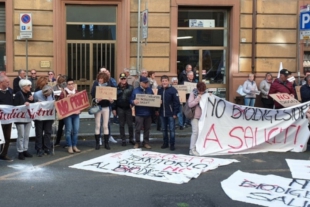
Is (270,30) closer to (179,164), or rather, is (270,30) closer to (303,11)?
(303,11)

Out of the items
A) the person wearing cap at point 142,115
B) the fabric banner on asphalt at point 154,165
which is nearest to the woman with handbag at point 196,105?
the fabric banner on asphalt at point 154,165

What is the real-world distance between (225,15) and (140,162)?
9.49m

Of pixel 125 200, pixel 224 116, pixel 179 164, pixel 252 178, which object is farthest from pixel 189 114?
pixel 125 200

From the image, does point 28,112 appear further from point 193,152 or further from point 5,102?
point 193,152

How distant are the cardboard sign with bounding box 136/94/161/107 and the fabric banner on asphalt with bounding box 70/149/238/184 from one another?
123cm

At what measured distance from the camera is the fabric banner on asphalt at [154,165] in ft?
23.9

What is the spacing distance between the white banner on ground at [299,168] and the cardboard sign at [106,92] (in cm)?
402

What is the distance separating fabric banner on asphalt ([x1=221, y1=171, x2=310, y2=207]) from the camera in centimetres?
594

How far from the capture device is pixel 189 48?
52.4 ft

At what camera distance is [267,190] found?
6.43m

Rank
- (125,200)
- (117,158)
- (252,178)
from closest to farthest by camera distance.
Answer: (125,200), (252,178), (117,158)

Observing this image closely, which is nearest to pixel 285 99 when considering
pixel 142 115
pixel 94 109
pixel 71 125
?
pixel 142 115

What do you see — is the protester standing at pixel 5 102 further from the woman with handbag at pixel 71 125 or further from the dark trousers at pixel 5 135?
the woman with handbag at pixel 71 125

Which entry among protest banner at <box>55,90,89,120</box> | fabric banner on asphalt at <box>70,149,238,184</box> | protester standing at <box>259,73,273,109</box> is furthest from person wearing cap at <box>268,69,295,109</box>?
protest banner at <box>55,90,89,120</box>
